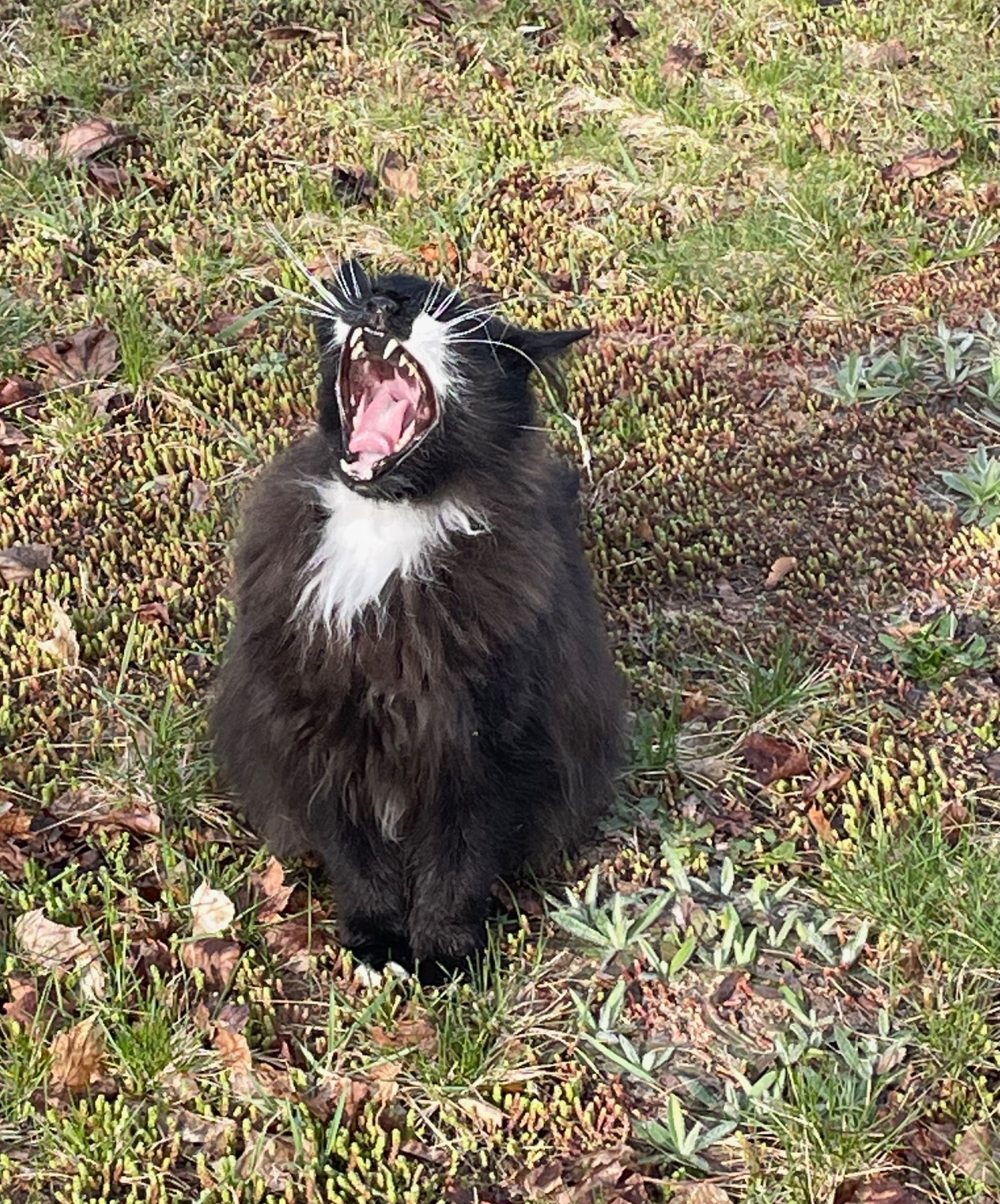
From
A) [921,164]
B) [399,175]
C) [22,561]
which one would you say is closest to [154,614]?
[22,561]

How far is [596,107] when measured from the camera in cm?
627

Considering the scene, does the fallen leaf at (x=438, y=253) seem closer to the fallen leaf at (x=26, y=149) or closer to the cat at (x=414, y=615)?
the fallen leaf at (x=26, y=149)

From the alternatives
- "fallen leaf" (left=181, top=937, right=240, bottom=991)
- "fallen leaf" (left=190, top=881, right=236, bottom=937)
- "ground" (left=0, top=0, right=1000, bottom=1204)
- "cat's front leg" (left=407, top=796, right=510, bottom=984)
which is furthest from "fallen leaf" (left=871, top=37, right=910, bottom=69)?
"fallen leaf" (left=181, top=937, right=240, bottom=991)

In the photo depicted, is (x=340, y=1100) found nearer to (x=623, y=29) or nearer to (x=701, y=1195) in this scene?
(x=701, y=1195)

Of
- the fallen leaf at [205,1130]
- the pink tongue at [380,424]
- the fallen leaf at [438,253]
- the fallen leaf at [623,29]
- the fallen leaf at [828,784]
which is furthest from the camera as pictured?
the fallen leaf at [623,29]

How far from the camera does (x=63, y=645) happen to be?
13.1 ft

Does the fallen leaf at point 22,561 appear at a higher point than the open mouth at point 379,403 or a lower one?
lower

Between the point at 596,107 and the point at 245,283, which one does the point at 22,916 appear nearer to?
the point at 245,283

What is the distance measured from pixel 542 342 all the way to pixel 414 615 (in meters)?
0.60

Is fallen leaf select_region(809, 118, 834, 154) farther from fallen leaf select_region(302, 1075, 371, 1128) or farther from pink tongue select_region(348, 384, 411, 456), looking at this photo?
fallen leaf select_region(302, 1075, 371, 1128)

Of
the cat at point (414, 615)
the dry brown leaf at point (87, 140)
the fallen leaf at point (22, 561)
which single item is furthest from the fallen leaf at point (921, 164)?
the fallen leaf at point (22, 561)

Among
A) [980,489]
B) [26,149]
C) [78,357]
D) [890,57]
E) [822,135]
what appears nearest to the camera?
[980,489]

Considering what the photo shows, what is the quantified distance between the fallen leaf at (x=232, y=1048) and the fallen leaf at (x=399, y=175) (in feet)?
12.1

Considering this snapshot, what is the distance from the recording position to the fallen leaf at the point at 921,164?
603 cm
